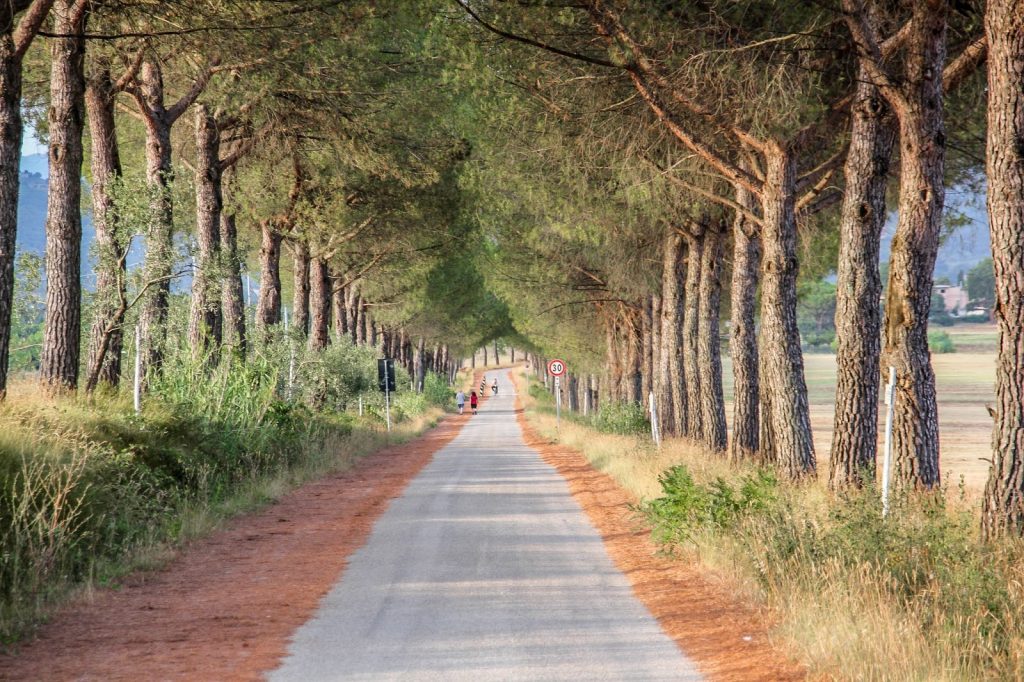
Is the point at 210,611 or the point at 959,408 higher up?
the point at 210,611

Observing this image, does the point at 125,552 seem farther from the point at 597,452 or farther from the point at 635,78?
the point at 597,452

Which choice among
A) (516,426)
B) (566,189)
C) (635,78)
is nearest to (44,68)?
(566,189)

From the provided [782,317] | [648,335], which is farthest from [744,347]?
[648,335]

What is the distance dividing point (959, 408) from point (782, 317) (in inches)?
2873

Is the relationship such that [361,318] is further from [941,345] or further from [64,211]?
[941,345]

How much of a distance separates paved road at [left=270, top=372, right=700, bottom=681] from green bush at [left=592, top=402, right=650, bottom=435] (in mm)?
18250

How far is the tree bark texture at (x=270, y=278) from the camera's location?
2985 cm

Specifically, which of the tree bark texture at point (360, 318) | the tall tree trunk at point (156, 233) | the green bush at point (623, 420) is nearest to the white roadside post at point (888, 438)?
the tall tree trunk at point (156, 233)

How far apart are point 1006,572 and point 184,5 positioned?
1217cm

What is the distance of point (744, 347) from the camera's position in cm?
2139

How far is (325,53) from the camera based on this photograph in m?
18.3

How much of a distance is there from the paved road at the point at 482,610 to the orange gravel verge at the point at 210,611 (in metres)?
0.31

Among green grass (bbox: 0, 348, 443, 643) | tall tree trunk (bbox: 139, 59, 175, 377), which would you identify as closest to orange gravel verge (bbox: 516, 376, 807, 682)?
green grass (bbox: 0, 348, 443, 643)

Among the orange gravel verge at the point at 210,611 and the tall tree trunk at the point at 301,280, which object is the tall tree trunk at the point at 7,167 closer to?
the orange gravel verge at the point at 210,611
